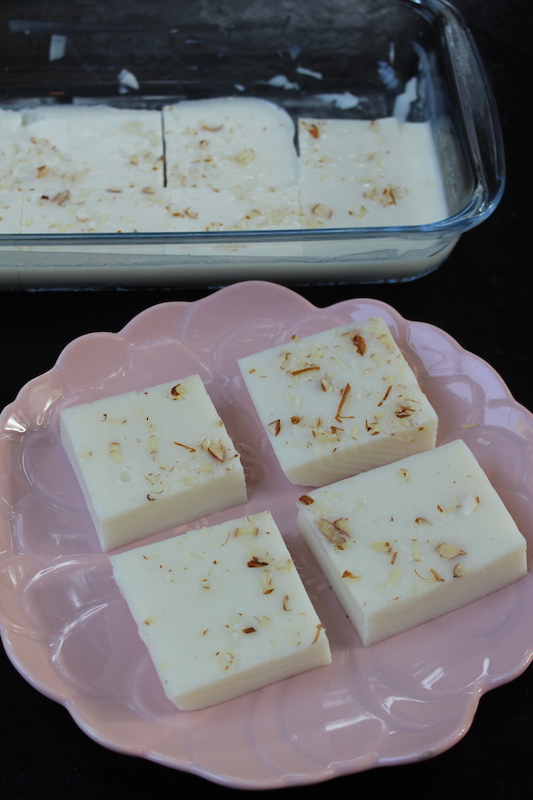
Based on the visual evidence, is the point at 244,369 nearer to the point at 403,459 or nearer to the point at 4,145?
the point at 403,459

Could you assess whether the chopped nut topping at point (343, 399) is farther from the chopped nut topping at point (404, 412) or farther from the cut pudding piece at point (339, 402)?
the chopped nut topping at point (404, 412)

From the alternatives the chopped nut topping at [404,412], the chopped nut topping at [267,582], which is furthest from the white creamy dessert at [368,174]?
the chopped nut topping at [267,582]

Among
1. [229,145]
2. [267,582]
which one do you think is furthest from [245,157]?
[267,582]

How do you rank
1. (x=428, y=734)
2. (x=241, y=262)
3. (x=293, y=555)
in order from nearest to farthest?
1. (x=428, y=734)
2. (x=293, y=555)
3. (x=241, y=262)

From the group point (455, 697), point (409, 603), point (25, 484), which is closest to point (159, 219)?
point (25, 484)

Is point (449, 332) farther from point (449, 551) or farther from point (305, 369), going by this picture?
point (449, 551)

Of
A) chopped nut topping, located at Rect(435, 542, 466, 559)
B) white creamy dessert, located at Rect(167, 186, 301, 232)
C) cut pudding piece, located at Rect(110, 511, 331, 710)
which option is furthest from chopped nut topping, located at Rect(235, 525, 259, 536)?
white creamy dessert, located at Rect(167, 186, 301, 232)
